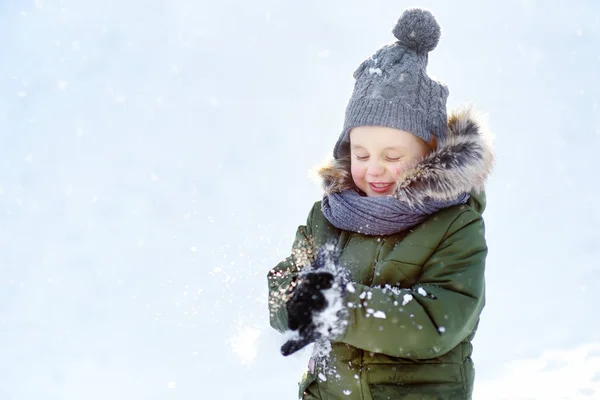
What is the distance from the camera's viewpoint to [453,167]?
2.28 m

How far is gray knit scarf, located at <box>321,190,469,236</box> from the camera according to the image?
2260mm

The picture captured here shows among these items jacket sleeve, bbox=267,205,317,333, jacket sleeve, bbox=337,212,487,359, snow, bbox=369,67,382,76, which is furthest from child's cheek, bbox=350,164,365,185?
jacket sleeve, bbox=337,212,487,359

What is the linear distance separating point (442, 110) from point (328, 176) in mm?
563

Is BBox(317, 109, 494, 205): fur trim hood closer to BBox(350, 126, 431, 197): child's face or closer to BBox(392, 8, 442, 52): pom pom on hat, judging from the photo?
BBox(350, 126, 431, 197): child's face

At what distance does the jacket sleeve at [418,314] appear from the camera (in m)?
1.99

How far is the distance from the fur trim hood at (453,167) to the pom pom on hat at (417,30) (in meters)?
0.36

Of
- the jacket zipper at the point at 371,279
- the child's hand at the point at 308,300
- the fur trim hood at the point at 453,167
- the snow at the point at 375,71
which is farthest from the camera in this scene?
the snow at the point at 375,71

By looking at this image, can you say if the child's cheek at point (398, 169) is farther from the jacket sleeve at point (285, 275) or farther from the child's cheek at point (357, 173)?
the jacket sleeve at point (285, 275)

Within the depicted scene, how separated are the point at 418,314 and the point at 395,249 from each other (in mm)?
323

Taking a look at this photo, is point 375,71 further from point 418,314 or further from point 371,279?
point 418,314

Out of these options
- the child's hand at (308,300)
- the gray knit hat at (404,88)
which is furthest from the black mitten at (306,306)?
the gray knit hat at (404,88)

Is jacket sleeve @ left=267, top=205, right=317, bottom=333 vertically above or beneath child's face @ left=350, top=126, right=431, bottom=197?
beneath

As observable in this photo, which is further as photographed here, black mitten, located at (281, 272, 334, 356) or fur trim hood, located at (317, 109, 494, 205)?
fur trim hood, located at (317, 109, 494, 205)

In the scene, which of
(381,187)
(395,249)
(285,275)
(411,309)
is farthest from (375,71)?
(411,309)
